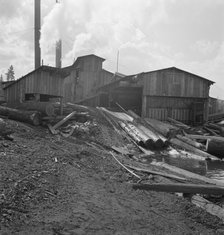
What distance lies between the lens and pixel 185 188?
20.2ft

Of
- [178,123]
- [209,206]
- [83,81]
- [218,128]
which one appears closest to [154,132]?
[178,123]

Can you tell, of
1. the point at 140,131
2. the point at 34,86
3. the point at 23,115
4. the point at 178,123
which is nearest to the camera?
the point at 23,115

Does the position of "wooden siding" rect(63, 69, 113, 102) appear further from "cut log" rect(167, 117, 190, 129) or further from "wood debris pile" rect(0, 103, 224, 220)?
"cut log" rect(167, 117, 190, 129)

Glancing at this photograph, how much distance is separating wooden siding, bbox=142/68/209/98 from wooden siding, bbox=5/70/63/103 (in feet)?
28.8

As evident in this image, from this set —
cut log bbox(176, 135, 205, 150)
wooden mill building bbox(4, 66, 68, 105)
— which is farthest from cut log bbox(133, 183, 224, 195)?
wooden mill building bbox(4, 66, 68, 105)

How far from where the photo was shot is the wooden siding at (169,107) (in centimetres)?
2333

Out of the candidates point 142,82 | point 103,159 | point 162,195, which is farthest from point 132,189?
point 142,82

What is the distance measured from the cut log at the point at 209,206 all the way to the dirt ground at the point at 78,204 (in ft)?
0.82

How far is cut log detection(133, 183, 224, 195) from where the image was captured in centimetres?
604

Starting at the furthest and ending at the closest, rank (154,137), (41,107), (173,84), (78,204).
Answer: (173,84)
(154,137)
(41,107)
(78,204)

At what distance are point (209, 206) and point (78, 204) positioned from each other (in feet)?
10.1

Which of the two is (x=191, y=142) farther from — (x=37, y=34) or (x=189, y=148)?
(x=37, y=34)

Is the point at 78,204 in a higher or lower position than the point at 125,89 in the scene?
lower

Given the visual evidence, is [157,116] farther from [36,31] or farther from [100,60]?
[36,31]
